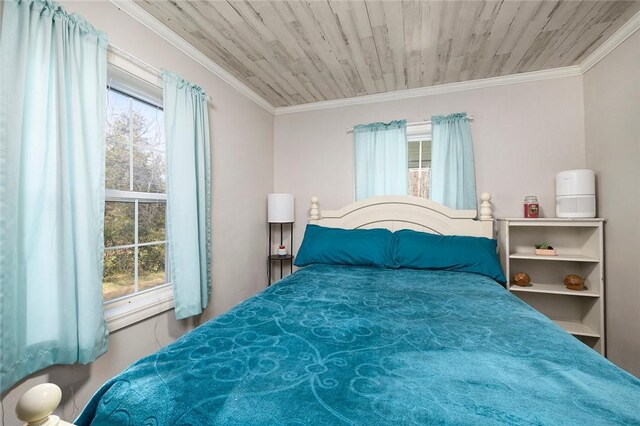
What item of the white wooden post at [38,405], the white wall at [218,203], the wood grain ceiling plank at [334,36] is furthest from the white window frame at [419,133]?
the white wooden post at [38,405]

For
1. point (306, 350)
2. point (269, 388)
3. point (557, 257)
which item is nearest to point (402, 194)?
point (557, 257)

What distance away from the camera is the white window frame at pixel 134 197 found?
5.34 feet

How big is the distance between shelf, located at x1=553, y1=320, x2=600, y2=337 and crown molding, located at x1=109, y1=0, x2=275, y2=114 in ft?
11.8

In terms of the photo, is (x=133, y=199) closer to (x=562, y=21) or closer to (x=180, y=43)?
(x=180, y=43)

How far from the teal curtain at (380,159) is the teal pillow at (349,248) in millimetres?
617

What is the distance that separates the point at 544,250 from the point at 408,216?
1144 mm

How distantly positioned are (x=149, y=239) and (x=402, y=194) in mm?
2295

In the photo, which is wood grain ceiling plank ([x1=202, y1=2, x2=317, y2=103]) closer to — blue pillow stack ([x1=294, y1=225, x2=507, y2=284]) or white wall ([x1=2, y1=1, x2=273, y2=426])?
white wall ([x1=2, y1=1, x2=273, y2=426])

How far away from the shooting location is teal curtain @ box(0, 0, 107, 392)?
45.1 inches

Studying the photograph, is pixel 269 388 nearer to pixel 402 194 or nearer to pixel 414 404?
pixel 414 404

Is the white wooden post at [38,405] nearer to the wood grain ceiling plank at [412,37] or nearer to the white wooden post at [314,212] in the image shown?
the wood grain ceiling plank at [412,37]

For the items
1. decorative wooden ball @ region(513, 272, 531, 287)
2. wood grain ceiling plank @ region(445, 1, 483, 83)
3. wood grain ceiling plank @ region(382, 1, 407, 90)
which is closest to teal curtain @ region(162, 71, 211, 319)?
wood grain ceiling plank @ region(382, 1, 407, 90)

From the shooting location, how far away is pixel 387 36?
2.02 meters

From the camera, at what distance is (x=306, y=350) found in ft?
3.07
